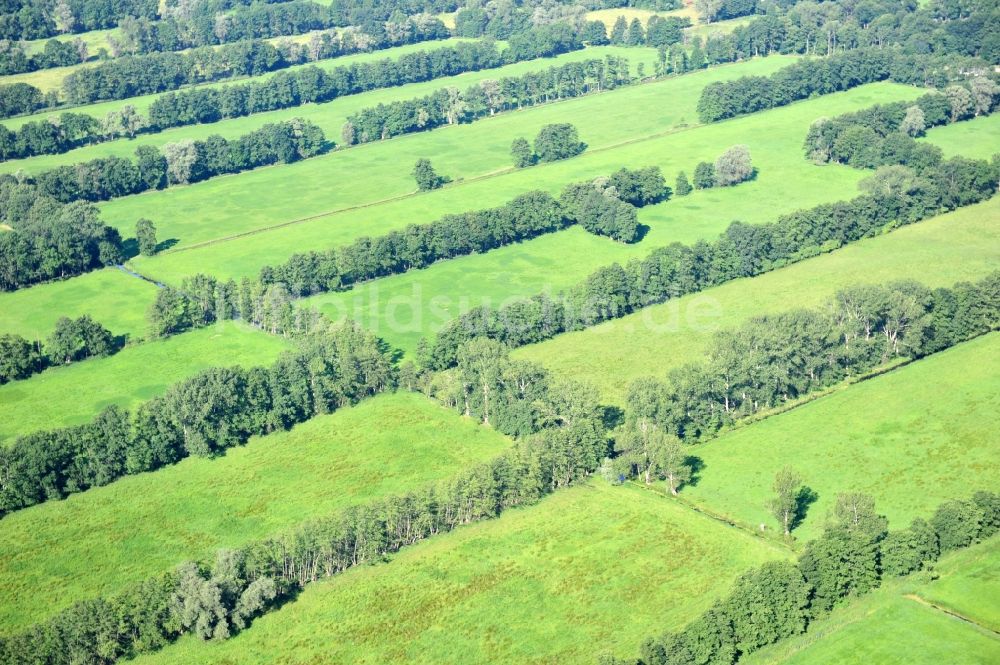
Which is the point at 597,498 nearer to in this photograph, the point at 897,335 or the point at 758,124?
the point at 897,335

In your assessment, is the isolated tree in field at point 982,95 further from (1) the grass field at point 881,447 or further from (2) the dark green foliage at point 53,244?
(2) the dark green foliage at point 53,244

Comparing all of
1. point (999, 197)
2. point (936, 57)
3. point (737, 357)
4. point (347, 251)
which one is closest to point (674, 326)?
point (737, 357)

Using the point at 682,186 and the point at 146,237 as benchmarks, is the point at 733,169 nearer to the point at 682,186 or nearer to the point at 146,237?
the point at 682,186

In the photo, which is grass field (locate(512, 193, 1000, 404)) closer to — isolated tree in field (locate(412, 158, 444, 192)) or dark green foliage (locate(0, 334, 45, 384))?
dark green foliage (locate(0, 334, 45, 384))

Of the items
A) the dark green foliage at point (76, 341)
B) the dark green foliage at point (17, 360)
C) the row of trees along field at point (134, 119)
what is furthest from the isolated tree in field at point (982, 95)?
the dark green foliage at point (17, 360)

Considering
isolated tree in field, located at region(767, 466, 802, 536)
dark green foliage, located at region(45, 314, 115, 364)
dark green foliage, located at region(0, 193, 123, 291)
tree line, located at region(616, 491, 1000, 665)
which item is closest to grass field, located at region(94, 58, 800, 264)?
dark green foliage, located at region(0, 193, 123, 291)

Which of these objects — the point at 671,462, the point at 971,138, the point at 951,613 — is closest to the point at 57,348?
the point at 671,462
